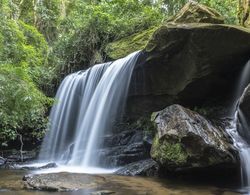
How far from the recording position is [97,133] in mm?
10859

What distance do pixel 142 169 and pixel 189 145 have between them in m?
1.56

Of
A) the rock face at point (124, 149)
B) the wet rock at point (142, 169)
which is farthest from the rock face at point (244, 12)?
the wet rock at point (142, 169)

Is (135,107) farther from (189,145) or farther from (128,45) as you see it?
(189,145)

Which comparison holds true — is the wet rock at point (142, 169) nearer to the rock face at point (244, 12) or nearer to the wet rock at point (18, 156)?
the wet rock at point (18, 156)

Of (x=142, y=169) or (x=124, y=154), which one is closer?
(x=142, y=169)

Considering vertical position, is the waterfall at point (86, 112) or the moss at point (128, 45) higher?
the moss at point (128, 45)

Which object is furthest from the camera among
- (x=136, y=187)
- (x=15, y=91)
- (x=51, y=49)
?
(x=51, y=49)

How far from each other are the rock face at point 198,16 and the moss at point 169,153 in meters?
4.13

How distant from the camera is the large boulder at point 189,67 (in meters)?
8.65

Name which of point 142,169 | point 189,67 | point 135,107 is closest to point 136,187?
point 142,169

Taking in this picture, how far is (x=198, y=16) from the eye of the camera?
10.3m

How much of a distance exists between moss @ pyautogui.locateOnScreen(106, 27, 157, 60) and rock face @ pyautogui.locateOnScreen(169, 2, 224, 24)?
216cm

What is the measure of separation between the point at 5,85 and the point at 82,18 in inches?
309

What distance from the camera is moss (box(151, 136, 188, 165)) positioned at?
7328 millimetres
